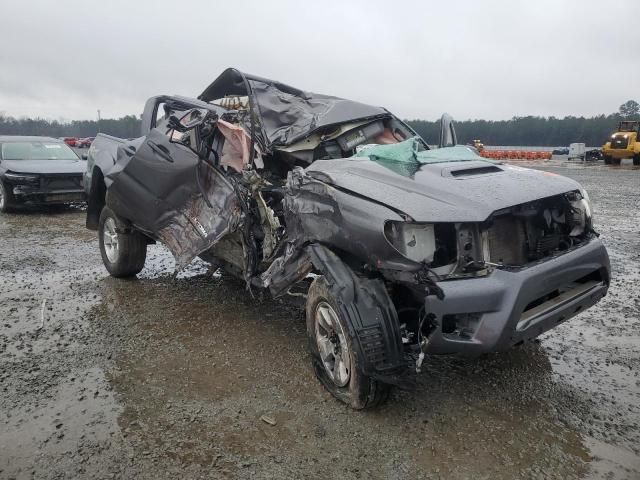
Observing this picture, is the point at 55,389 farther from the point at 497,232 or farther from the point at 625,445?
the point at 625,445

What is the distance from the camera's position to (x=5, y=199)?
405 inches

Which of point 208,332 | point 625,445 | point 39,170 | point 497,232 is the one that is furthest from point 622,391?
point 39,170

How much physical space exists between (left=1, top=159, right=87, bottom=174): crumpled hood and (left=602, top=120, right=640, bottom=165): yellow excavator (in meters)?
25.9

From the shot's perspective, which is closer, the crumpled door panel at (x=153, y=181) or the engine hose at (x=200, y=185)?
the engine hose at (x=200, y=185)

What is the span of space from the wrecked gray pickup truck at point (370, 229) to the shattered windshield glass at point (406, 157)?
15mm

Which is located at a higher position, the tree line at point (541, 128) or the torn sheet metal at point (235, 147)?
the tree line at point (541, 128)

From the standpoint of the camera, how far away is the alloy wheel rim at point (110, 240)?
550cm

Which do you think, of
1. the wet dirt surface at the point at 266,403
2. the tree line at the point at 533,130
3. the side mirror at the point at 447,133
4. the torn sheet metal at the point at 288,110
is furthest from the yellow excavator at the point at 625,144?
the tree line at the point at 533,130

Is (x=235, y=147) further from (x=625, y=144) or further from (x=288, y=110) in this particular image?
(x=625, y=144)

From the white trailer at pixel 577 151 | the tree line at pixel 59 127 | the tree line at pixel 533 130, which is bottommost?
the tree line at pixel 59 127

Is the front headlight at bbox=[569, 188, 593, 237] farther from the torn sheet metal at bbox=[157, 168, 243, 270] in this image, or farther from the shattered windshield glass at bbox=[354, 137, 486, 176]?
the torn sheet metal at bbox=[157, 168, 243, 270]

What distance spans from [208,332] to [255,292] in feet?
1.94

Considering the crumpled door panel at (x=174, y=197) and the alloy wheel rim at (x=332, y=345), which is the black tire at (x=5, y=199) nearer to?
the crumpled door panel at (x=174, y=197)

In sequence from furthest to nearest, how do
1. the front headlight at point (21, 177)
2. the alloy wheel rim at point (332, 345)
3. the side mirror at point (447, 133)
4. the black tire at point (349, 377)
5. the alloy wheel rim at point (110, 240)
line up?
the front headlight at point (21, 177) < the alloy wheel rim at point (110, 240) < the side mirror at point (447, 133) < the alloy wheel rim at point (332, 345) < the black tire at point (349, 377)
